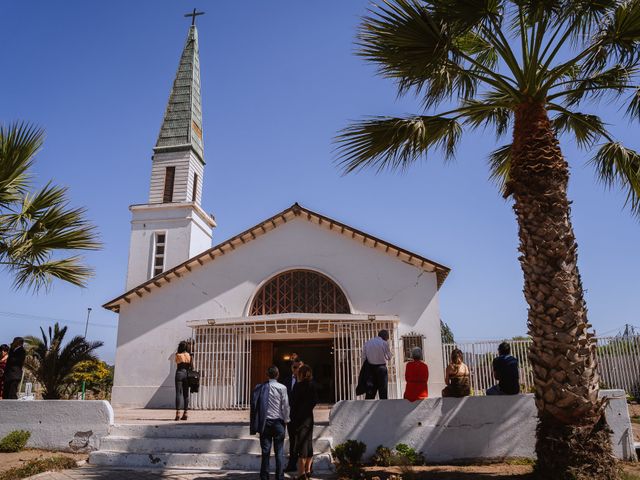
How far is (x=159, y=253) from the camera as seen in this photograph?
2194cm

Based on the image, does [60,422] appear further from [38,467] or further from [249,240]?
[249,240]

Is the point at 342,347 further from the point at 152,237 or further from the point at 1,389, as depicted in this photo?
the point at 152,237

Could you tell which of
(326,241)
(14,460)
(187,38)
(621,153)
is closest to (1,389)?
(14,460)

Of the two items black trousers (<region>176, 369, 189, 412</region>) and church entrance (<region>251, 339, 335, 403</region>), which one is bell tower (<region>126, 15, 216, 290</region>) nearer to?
church entrance (<region>251, 339, 335, 403</region>)

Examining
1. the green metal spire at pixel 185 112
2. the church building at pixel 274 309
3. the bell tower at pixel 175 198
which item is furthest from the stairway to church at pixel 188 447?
the green metal spire at pixel 185 112

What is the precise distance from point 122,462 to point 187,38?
24714 millimetres

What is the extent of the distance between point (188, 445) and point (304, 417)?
2610mm

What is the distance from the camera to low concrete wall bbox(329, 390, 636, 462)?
8.39m

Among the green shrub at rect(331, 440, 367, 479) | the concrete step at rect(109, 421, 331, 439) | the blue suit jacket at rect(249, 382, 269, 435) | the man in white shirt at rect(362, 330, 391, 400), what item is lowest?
the green shrub at rect(331, 440, 367, 479)

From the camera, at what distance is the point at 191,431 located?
932cm

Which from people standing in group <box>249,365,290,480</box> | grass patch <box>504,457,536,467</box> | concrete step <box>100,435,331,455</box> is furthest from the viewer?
concrete step <box>100,435,331,455</box>

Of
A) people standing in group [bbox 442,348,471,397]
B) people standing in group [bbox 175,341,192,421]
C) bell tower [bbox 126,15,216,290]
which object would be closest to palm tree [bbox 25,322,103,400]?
people standing in group [bbox 175,341,192,421]

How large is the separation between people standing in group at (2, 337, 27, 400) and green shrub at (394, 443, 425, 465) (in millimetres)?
7683

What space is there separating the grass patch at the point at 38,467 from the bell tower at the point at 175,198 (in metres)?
13.1
